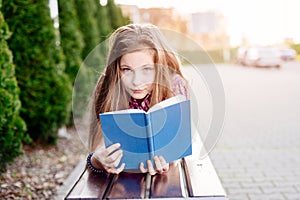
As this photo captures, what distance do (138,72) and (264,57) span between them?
13741mm

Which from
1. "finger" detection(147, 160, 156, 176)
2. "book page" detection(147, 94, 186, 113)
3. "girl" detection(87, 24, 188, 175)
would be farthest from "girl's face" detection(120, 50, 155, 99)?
"finger" detection(147, 160, 156, 176)

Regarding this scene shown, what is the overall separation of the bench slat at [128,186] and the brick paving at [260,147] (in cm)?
170

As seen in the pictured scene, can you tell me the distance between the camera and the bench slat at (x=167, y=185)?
147 cm

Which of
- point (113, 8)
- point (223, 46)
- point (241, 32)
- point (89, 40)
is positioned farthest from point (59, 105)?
point (223, 46)

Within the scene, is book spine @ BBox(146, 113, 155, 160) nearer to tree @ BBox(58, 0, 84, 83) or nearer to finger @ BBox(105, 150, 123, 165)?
finger @ BBox(105, 150, 123, 165)

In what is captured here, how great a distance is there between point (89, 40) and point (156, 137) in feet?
18.2

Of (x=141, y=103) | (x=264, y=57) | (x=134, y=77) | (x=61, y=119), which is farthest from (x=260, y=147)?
(x=264, y=57)

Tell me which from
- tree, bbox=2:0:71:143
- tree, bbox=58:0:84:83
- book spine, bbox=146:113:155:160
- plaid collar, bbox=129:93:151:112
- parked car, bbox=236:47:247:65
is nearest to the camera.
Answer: book spine, bbox=146:113:155:160

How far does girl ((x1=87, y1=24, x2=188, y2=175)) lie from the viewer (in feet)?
5.64

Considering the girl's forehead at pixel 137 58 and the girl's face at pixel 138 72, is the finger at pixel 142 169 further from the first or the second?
the girl's forehead at pixel 137 58

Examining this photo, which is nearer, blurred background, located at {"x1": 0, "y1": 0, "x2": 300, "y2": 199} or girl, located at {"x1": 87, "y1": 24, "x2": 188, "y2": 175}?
girl, located at {"x1": 87, "y1": 24, "x2": 188, "y2": 175}

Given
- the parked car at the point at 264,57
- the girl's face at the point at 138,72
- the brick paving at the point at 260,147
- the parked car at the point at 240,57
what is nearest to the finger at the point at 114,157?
the girl's face at the point at 138,72

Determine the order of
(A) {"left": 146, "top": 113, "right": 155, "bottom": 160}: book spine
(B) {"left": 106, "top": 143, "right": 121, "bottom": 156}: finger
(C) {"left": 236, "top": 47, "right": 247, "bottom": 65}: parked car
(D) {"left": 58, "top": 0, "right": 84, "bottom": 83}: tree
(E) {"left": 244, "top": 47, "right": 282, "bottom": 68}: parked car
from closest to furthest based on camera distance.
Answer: (A) {"left": 146, "top": 113, "right": 155, "bottom": 160}: book spine, (B) {"left": 106, "top": 143, "right": 121, "bottom": 156}: finger, (D) {"left": 58, "top": 0, "right": 84, "bottom": 83}: tree, (E) {"left": 244, "top": 47, "right": 282, "bottom": 68}: parked car, (C) {"left": 236, "top": 47, "right": 247, "bottom": 65}: parked car

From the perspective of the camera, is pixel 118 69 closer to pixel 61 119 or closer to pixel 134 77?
pixel 134 77
